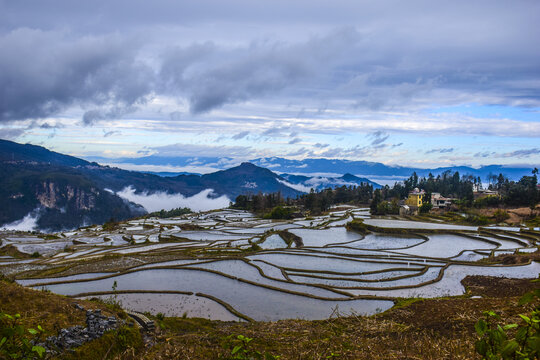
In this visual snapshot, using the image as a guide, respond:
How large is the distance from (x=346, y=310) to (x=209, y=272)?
11363 millimetres

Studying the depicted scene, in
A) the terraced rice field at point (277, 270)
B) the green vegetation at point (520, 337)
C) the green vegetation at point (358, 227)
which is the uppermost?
the green vegetation at point (520, 337)

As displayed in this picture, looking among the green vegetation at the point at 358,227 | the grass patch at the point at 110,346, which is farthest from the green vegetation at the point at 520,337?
the green vegetation at the point at 358,227

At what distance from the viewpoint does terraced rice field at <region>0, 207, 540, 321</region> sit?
18391mm

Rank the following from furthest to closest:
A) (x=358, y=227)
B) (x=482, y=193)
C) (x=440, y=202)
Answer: (x=482, y=193), (x=440, y=202), (x=358, y=227)

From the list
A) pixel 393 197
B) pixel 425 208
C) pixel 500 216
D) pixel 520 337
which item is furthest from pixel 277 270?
pixel 393 197

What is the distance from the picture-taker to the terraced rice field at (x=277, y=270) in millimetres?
18391

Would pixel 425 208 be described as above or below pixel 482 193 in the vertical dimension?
below

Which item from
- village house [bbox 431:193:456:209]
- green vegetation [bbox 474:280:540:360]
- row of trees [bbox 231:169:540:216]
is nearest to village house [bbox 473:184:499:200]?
row of trees [bbox 231:169:540:216]

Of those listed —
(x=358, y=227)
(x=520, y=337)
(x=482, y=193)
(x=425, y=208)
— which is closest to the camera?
(x=520, y=337)

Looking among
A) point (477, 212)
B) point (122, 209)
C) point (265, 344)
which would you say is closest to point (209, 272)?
point (265, 344)

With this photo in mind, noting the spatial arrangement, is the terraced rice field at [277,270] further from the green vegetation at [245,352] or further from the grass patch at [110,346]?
the green vegetation at [245,352]

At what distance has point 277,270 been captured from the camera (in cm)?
2570

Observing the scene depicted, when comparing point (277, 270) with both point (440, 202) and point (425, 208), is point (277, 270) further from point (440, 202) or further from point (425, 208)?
point (440, 202)

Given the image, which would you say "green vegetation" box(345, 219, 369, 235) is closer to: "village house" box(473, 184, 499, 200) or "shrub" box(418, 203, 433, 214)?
"shrub" box(418, 203, 433, 214)
